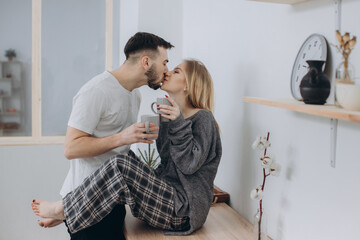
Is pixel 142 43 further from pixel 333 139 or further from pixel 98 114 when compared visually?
pixel 333 139

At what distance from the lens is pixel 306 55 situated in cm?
145

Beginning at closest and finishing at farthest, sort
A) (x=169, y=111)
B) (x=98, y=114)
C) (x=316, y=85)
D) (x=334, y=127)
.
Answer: (x=316, y=85), (x=334, y=127), (x=169, y=111), (x=98, y=114)

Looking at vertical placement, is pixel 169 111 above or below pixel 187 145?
above

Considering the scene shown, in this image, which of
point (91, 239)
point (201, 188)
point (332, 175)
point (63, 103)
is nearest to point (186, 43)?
point (63, 103)

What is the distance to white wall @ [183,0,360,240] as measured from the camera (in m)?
1.30

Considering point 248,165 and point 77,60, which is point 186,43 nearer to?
point 77,60

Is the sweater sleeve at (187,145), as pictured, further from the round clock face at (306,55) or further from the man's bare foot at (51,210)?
the man's bare foot at (51,210)

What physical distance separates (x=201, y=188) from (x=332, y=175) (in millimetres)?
665

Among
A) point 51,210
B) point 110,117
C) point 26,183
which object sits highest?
point 110,117

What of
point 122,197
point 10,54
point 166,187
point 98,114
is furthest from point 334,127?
point 10,54

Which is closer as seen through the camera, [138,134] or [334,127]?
[334,127]

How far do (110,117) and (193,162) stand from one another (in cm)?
55

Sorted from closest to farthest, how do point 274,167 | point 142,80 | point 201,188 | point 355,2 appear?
1. point 355,2
2. point 274,167
3. point 201,188
4. point 142,80

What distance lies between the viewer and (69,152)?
6.31 feet
